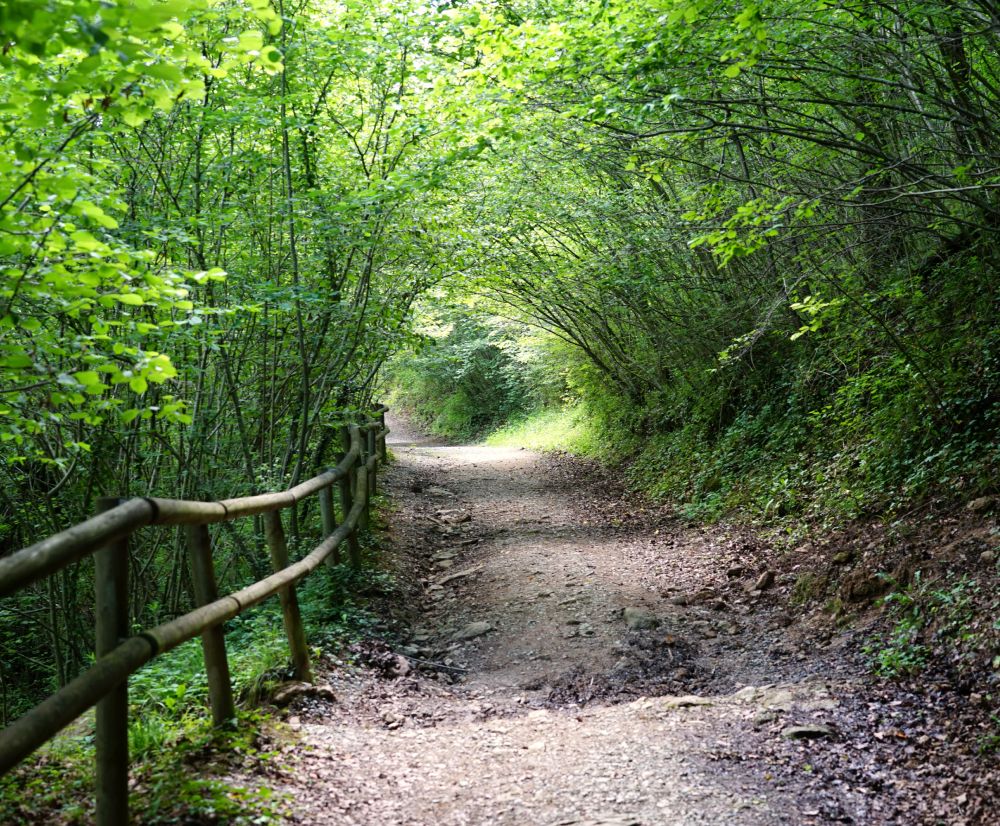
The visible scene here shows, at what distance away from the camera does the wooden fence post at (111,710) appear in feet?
8.79

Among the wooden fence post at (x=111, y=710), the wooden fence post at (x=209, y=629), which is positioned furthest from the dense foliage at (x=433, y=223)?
the wooden fence post at (x=111, y=710)

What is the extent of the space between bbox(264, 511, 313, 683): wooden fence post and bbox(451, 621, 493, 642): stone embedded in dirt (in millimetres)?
2381

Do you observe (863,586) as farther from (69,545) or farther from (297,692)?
(69,545)

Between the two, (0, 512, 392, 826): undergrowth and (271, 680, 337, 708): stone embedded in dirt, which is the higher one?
(0, 512, 392, 826): undergrowth

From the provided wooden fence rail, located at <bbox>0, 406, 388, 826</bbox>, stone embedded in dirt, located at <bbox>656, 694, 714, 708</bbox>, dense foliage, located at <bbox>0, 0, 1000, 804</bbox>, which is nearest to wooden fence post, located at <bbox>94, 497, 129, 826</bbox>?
wooden fence rail, located at <bbox>0, 406, 388, 826</bbox>

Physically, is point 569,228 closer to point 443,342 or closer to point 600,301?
point 600,301

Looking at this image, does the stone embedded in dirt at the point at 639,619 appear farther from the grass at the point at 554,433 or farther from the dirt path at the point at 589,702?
the grass at the point at 554,433

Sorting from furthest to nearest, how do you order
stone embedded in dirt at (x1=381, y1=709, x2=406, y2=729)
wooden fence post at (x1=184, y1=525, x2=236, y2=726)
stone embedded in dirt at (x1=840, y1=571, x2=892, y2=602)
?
1. stone embedded in dirt at (x1=840, y1=571, x2=892, y2=602)
2. stone embedded in dirt at (x1=381, y1=709, x2=406, y2=729)
3. wooden fence post at (x1=184, y1=525, x2=236, y2=726)

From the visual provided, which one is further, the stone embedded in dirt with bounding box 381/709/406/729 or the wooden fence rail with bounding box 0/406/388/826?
the stone embedded in dirt with bounding box 381/709/406/729

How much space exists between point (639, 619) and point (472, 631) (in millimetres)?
1533

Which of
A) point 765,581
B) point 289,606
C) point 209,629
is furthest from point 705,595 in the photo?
point 209,629

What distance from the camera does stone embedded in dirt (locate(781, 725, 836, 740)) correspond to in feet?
14.1

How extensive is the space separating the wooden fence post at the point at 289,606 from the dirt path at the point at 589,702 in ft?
0.87

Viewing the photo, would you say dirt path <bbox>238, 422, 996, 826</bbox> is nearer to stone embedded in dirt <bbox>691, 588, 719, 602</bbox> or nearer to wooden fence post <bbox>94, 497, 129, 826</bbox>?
stone embedded in dirt <bbox>691, 588, 719, 602</bbox>
